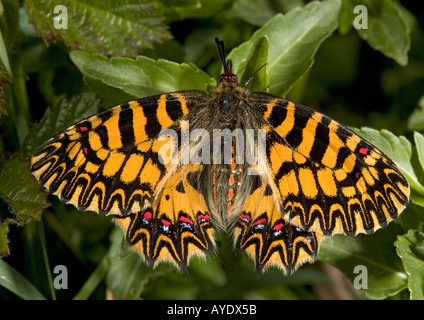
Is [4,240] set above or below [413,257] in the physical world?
above

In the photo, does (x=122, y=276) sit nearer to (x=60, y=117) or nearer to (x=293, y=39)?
(x=60, y=117)

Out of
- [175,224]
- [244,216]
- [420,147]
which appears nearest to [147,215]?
[175,224]

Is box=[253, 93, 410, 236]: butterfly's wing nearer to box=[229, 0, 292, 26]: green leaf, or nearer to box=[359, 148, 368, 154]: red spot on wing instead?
box=[359, 148, 368, 154]: red spot on wing

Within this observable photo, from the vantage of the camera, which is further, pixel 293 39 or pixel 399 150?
pixel 293 39

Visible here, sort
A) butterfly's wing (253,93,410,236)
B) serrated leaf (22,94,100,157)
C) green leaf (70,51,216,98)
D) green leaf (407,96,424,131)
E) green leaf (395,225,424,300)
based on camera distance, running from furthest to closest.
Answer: green leaf (407,96,424,131)
serrated leaf (22,94,100,157)
green leaf (70,51,216,98)
green leaf (395,225,424,300)
butterfly's wing (253,93,410,236)

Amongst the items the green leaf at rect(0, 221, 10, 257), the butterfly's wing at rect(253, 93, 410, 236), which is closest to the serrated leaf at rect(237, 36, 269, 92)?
the butterfly's wing at rect(253, 93, 410, 236)

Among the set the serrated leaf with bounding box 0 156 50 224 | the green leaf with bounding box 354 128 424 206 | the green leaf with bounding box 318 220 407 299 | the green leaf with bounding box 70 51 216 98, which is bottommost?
the green leaf with bounding box 318 220 407 299

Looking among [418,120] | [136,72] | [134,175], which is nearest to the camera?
[134,175]
